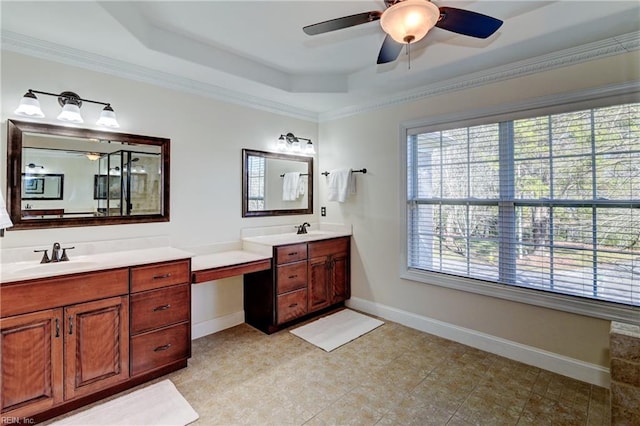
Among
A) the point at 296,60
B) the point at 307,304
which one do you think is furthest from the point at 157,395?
the point at 296,60

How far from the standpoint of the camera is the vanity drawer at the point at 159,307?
227 cm

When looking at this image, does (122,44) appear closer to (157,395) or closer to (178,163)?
(178,163)

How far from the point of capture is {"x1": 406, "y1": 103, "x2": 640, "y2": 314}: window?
2.26m

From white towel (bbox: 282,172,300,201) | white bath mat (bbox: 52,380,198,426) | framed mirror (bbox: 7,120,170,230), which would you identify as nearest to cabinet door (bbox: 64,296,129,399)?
white bath mat (bbox: 52,380,198,426)

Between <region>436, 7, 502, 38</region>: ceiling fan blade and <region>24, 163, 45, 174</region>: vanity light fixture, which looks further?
<region>24, 163, 45, 174</region>: vanity light fixture

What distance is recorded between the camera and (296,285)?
334 cm

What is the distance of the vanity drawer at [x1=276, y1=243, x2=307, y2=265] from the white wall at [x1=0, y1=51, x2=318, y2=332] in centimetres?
60

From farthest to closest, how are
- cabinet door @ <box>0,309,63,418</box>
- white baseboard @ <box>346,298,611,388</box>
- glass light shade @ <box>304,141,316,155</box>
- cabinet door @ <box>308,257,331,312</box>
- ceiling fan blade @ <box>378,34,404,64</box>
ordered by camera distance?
glass light shade @ <box>304,141,316,155</box> < cabinet door @ <box>308,257,331,312</box> < white baseboard @ <box>346,298,611,388</box> < ceiling fan blade @ <box>378,34,404,64</box> < cabinet door @ <box>0,309,63,418</box>

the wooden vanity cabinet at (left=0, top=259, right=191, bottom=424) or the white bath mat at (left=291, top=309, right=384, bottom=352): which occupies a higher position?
the wooden vanity cabinet at (left=0, top=259, right=191, bottom=424)

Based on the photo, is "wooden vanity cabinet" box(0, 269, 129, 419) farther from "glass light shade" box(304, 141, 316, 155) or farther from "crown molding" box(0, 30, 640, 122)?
→ "glass light shade" box(304, 141, 316, 155)

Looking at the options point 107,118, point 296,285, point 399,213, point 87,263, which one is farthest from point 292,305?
point 107,118

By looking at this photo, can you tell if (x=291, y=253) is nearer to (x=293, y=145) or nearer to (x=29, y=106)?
(x=293, y=145)

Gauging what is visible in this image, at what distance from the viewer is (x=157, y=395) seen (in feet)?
7.19

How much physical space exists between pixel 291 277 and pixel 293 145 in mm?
1638
